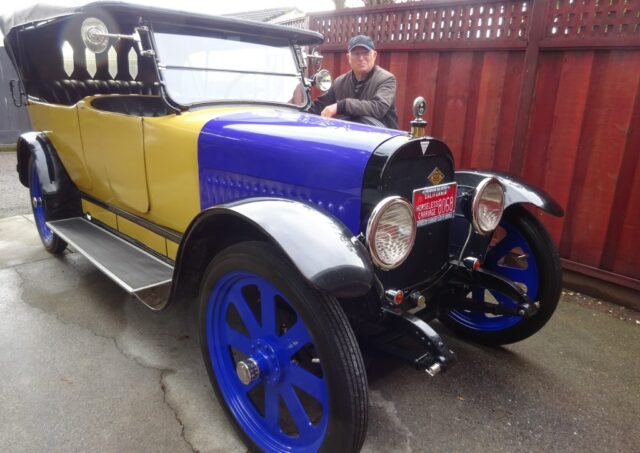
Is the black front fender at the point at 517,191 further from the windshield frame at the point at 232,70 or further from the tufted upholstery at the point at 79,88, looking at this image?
the tufted upholstery at the point at 79,88

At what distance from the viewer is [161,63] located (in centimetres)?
261

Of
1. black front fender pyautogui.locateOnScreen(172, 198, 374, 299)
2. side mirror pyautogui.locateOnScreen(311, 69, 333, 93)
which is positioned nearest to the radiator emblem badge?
black front fender pyautogui.locateOnScreen(172, 198, 374, 299)

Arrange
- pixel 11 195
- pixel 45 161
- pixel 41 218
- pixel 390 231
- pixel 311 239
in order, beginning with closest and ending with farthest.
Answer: pixel 311 239 → pixel 390 231 → pixel 45 161 → pixel 41 218 → pixel 11 195

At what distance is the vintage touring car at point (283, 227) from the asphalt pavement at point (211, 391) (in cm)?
27

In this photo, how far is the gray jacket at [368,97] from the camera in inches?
122

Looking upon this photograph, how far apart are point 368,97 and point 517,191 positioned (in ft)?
4.89

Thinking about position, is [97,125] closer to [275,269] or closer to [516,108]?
[275,269]

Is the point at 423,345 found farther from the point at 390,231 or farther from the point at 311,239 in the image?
the point at 311,239

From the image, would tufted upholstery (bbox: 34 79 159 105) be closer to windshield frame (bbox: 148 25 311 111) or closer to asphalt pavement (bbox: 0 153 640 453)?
windshield frame (bbox: 148 25 311 111)

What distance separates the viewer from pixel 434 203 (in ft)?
6.67

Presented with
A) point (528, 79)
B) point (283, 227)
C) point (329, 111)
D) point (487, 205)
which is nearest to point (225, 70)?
point (329, 111)

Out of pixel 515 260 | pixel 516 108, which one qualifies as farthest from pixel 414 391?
pixel 516 108

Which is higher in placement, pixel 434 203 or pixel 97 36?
pixel 97 36

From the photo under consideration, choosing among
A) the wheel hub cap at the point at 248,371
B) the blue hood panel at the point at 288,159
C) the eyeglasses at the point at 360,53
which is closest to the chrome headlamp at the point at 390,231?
the blue hood panel at the point at 288,159
